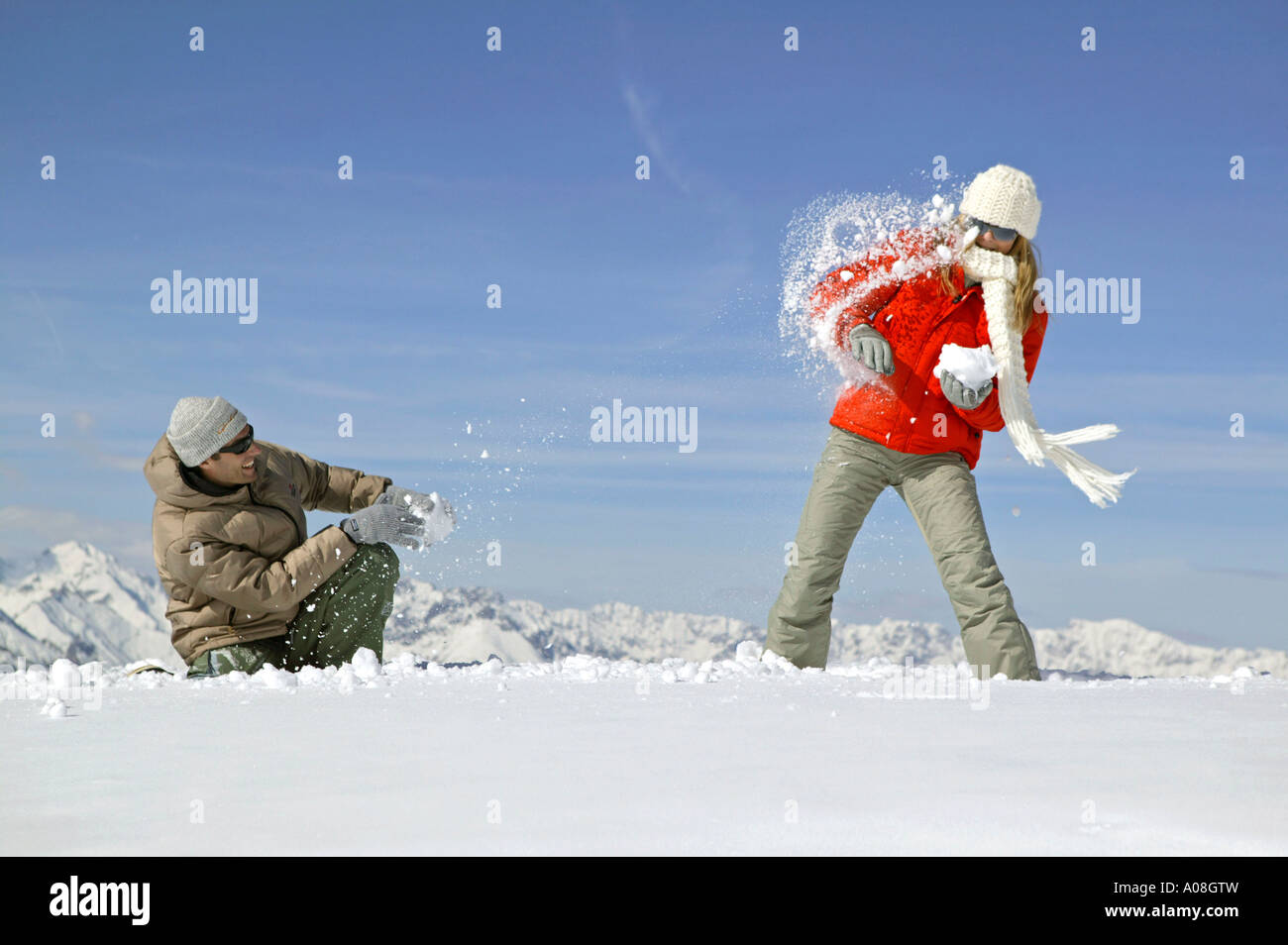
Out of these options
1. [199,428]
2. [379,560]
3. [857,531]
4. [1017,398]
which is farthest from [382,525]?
[1017,398]

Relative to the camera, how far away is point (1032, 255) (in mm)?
5152

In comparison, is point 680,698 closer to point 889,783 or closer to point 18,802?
point 889,783

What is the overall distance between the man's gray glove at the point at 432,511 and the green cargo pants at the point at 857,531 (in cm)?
167

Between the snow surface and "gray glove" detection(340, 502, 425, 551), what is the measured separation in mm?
982

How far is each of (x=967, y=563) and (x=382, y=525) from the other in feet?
9.00

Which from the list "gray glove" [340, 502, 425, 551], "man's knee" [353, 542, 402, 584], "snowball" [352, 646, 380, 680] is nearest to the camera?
"snowball" [352, 646, 380, 680]

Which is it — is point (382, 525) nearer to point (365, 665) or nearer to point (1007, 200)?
point (365, 665)

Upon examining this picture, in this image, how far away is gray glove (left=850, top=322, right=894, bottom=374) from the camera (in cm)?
482

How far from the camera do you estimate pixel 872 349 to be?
15.8 feet

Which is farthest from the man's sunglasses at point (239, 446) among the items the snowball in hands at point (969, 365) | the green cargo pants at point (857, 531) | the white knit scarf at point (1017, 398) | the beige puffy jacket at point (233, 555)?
the white knit scarf at point (1017, 398)

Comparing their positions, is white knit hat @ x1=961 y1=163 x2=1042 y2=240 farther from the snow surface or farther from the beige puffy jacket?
the beige puffy jacket

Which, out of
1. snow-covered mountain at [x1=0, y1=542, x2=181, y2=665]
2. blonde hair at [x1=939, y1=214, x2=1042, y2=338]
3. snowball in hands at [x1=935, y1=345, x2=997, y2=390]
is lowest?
snow-covered mountain at [x1=0, y1=542, x2=181, y2=665]

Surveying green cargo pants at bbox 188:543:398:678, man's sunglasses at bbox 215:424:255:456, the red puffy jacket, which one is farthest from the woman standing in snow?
man's sunglasses at bbox 215:424:255:456

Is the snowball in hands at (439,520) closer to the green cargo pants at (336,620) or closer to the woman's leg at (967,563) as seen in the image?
the green cargo pants at (336,620)
